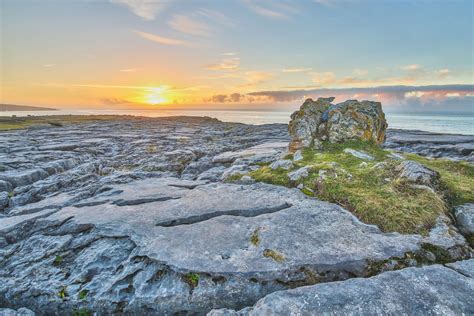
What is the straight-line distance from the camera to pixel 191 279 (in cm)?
657

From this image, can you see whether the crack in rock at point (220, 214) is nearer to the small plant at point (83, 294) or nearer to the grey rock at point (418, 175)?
the small plant at point (83, 294)

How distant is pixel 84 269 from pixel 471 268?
10067mm

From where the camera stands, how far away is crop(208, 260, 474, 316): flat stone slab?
5293 millimetres

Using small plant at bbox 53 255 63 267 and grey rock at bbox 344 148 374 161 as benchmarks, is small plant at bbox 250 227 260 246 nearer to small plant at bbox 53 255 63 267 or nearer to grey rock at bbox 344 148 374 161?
small plant at bbox 53 255 63 267

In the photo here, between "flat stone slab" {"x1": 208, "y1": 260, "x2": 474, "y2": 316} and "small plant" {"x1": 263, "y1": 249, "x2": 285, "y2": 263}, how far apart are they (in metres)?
1.11

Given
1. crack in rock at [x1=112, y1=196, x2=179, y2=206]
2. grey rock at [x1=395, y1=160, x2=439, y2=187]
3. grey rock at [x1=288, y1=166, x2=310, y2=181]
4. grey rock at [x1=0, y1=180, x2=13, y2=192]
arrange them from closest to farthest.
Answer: grey rock at [x1=395, y1=160, x2=439, y2=187]
crack in rock at [x1=112, y1=196, x2=179, y2=206]
grey rock at [x1=288, y1=166, x2=310, y2=181]
grey rock at [x1=0, y1=180, x2=13, y2=192]

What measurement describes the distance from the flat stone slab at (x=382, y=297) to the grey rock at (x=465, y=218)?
10.7 feet

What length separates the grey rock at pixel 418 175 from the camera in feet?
36.3

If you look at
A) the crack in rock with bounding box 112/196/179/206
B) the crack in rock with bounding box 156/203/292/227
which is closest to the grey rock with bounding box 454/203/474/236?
the crack in rock with bounding box 156/203/292/227

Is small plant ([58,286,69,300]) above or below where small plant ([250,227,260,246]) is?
below

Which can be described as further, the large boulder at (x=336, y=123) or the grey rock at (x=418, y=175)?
the large boulder at (x=336, y=123)

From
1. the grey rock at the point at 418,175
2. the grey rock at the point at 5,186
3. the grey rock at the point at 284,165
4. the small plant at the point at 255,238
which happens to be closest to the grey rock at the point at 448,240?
the grey rock at the point at 418,175

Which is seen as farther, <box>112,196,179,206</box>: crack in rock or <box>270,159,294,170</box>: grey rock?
<box>270,159,294,170</box>: grey rock

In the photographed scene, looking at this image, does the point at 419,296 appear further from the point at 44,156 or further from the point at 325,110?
the point at 44,156
